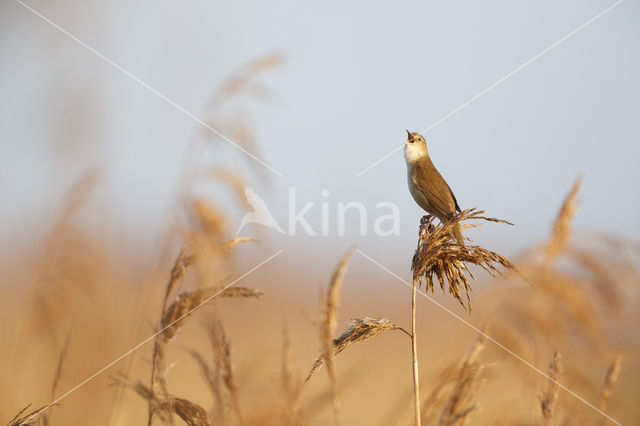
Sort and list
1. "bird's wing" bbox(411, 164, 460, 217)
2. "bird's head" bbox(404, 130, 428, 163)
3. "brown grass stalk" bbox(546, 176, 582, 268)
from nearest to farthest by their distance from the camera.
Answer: "brown grass stalk" bbox(546, 176, 582, 268) → "bird's wing" bbox(411, 164, 460, 217) → "bird's head" bbox(404, 130, 428, 163)

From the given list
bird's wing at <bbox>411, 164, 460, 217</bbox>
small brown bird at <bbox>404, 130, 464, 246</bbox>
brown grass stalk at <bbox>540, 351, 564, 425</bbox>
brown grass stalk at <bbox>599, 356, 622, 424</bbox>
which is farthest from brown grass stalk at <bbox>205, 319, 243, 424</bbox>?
bird's wing at <bbox>411, 164, 460, 217</bbox>

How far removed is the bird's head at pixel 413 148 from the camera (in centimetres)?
492

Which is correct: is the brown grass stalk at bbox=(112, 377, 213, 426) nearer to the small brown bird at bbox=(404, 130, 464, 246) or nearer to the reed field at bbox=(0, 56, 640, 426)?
the reed field at bbox=(0, 56, 640, 426)

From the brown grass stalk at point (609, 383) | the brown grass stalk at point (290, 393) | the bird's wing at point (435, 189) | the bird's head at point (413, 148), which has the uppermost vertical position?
the bird's head at point (413, 148)

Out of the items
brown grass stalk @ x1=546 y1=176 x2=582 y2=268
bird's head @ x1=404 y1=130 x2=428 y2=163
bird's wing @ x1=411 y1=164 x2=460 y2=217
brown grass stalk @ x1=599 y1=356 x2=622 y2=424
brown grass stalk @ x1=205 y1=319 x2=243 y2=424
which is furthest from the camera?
bird's head @ x1=404 y1=130 x2=428 y2=163

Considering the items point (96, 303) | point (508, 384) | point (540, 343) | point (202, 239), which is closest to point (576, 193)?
point (540, 343)

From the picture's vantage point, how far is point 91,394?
354 centimetres

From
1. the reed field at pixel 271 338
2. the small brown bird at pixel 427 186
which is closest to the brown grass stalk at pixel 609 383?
the reed field at pixel 271 338

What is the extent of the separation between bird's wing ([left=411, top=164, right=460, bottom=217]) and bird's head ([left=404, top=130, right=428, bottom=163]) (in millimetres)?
224

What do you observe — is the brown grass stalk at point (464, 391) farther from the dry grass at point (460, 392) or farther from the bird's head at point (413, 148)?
the bird's head at point (413, 148)

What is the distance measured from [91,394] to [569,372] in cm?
291

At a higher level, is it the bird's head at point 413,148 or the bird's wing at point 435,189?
the bird's head at point 413,148

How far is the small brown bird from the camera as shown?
4320 mm

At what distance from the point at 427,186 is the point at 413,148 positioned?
2.10 feet
